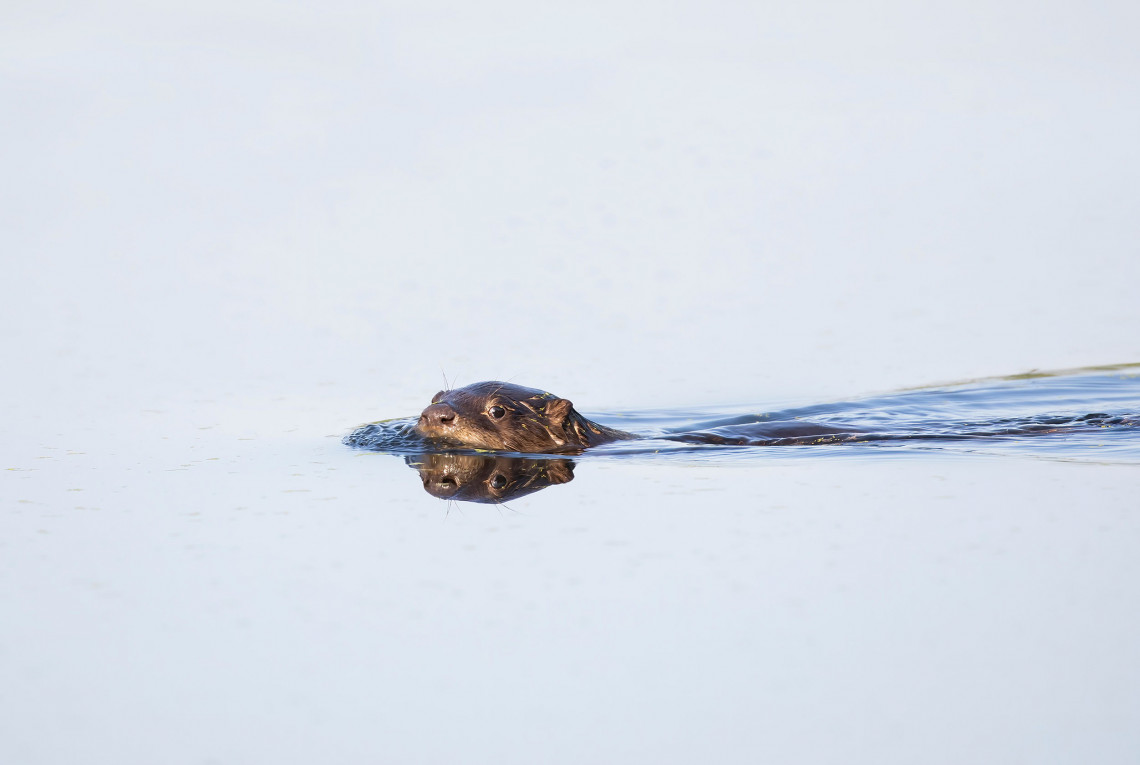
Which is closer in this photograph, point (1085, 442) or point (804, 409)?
point (1085, 442)

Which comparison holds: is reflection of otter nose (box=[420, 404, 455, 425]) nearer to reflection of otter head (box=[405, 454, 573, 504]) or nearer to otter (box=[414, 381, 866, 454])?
otter (box=[414, 381, 866, 454])

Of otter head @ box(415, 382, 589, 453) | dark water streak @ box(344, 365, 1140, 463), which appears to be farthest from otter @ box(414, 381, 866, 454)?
dark water streak @ box(344, 365, 1140, 463)

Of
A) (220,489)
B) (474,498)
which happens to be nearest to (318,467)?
(220,489)

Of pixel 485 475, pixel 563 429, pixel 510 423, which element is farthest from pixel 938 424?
pixel 485 475

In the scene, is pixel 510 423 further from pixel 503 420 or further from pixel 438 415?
pixel 438 415

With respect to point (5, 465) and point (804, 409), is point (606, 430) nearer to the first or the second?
point (804, 409)

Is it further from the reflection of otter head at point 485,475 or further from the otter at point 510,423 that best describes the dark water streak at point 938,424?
the reflection of otter head at point 485,475
